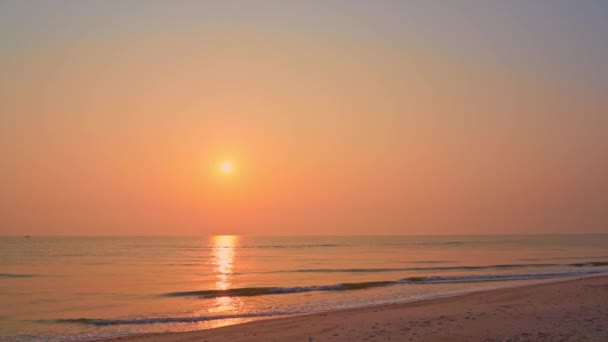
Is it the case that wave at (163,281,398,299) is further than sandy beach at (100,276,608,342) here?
Yes

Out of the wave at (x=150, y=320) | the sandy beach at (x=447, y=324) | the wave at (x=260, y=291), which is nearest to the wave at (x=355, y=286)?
the wave at (x=260, y=291)

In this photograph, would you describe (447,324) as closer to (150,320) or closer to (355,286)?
(150,320)

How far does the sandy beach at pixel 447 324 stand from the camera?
1515 cm

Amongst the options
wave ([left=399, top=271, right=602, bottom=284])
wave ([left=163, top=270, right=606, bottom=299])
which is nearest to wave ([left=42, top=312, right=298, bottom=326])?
wave ([left=163, top=270, right=606, bottom=299])

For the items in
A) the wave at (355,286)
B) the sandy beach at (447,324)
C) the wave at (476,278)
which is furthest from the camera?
the wave at (476,278)

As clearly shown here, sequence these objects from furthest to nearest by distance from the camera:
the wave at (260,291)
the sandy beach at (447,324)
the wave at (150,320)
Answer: the wave at (260,291) → the wave at (150,320) → the sandy beach at (447,324)

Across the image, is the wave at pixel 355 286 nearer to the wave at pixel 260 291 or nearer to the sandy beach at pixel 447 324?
the wave at pixel 260 291

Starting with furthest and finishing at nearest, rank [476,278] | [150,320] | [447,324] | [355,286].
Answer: [476,278], [355,286], [150,320], [447,324]

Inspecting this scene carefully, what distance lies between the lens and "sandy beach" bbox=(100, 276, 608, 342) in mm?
15148

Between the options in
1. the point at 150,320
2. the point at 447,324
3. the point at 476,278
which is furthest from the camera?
the point at 476,278

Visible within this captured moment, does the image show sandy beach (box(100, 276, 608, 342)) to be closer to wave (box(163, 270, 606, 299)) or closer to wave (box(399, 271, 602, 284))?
wave (box(163, 270, 606, 299))

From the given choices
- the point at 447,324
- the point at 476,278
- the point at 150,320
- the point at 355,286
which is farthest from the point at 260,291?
the point at 447,324

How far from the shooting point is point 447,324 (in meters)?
17.0

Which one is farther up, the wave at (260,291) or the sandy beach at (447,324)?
the wave at (260,291)
